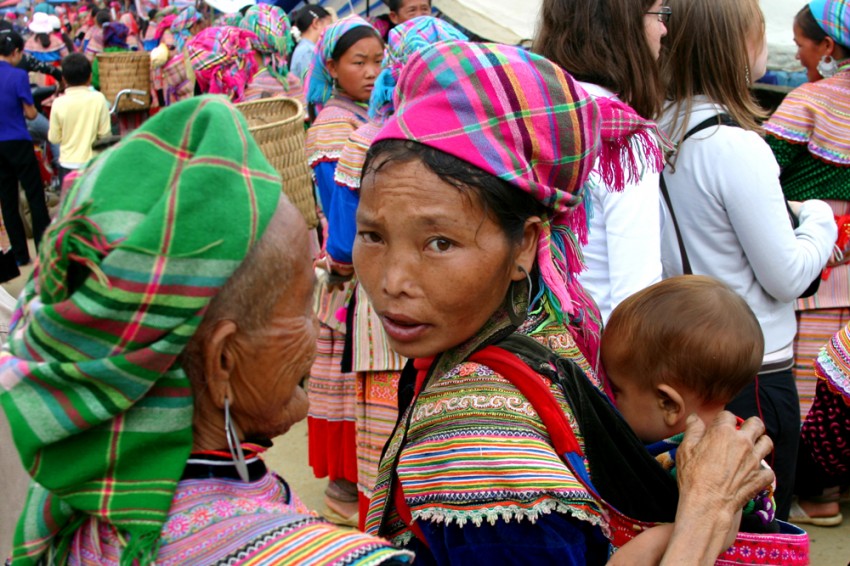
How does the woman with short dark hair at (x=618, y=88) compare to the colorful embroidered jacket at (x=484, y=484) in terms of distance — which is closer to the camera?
the colorful embroidered jacket at (x=484, y=484)

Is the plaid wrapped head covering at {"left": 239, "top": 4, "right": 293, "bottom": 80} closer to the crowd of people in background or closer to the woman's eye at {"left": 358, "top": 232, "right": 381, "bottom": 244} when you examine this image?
the crowd of people in background

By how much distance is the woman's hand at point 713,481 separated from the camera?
63.3 inches

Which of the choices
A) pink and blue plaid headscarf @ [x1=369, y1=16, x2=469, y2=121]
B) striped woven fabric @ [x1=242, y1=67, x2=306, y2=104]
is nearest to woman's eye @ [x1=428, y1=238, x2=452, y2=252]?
pink and blue plaid headscarf @ [x1=369, y1=16, x2=469, y2=121]

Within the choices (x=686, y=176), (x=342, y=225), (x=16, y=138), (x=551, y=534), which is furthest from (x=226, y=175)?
(x=16, y=138)

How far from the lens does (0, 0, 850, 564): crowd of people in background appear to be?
1202 mm

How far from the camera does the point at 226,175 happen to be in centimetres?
123

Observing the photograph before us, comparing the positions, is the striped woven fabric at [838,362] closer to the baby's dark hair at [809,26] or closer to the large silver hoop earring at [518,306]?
the large silver hoop earring at [518,306]

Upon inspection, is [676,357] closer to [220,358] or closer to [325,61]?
[220,358]

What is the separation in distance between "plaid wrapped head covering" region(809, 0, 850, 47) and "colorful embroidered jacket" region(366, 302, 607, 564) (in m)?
3.76

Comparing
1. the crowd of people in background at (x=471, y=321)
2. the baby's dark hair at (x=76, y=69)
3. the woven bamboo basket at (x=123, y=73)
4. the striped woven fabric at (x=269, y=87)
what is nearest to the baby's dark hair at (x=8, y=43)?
the baby's dark hair at (x=76, y=69)

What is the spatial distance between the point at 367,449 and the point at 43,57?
17220mm

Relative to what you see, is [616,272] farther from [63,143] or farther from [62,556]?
[63,143]

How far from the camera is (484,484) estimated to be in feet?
4.94

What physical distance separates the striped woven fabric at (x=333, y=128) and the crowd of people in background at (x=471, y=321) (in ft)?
6.60
